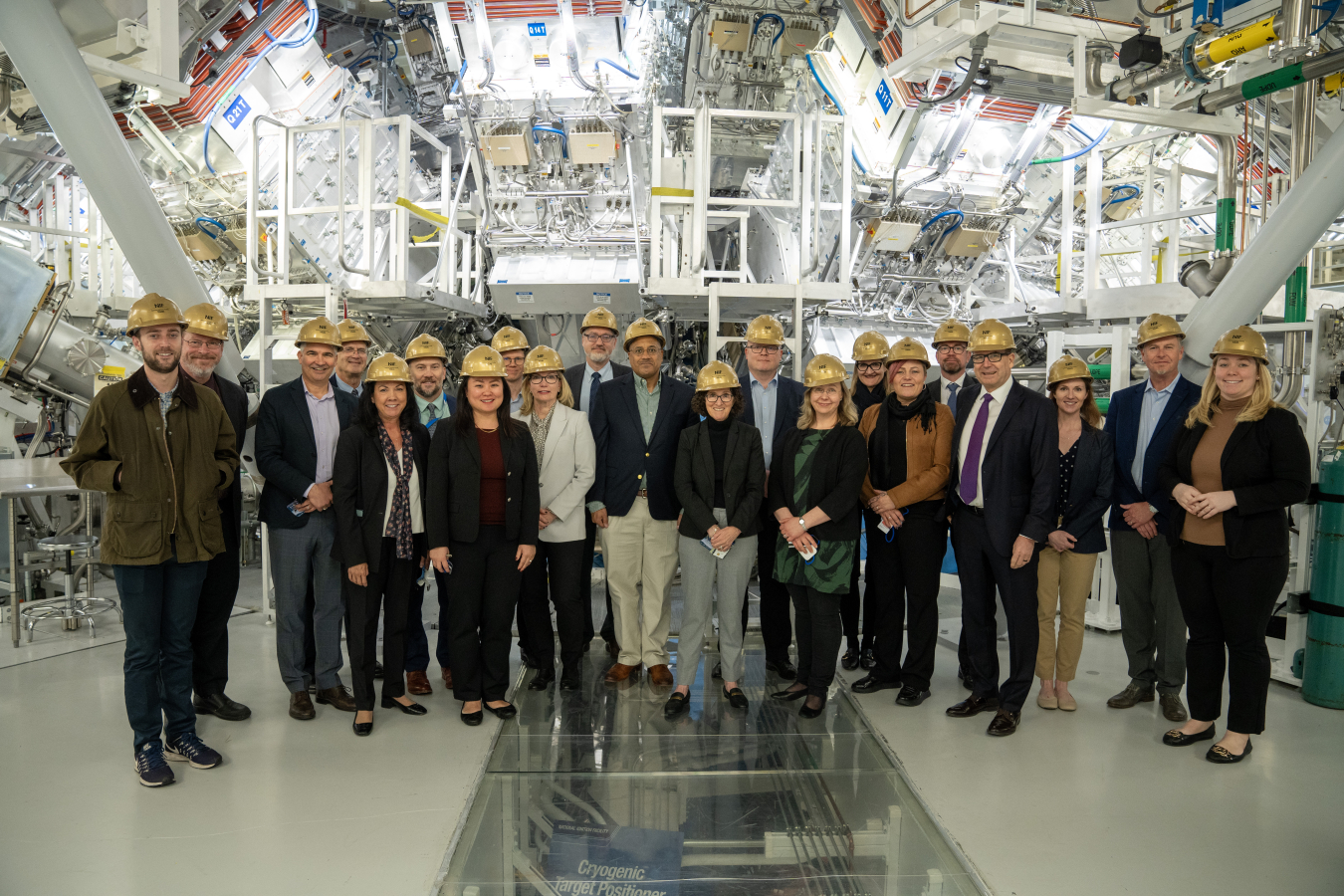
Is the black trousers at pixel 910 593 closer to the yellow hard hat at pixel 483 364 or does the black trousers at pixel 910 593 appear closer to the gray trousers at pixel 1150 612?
the gray trousers at pixel 1150 612

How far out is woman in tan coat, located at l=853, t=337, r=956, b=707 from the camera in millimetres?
4180

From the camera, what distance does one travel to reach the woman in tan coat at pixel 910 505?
165 inches

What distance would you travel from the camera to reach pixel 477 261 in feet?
27.5

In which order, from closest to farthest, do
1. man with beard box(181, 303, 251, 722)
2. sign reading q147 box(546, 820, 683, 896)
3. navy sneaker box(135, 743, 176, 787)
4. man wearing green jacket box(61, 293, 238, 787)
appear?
sign reading q147 box(546, 820, 683, 896), man wearing green jacket box(61, 293, 238, 787), navy sneaker box(135, 743, 176, 787), man with beard box(181, 303, 251, 722)

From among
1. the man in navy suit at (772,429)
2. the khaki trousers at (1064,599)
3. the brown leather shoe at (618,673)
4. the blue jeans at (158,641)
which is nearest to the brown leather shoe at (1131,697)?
the khaki trousers at (1064,599)

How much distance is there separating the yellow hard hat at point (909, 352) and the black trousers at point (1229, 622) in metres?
1.35

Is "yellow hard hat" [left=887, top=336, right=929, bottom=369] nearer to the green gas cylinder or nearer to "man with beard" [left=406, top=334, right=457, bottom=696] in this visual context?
the green gas cylinder

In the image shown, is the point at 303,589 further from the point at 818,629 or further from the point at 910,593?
the point at 910,593

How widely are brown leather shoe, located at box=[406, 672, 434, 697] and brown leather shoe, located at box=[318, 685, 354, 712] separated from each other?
1.00 ft

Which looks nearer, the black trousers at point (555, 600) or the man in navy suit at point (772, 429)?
the black trousers at point (555, 600)

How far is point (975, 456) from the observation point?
4012 mm

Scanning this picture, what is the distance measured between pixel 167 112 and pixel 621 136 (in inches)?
167

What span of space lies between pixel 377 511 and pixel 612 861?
1801 mm

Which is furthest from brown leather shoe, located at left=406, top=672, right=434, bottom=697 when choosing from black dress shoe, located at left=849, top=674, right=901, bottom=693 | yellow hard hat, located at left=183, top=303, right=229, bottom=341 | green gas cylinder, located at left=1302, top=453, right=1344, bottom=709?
green gas cylinder, located at left=1302, top=453, right=1344, bottom=709
